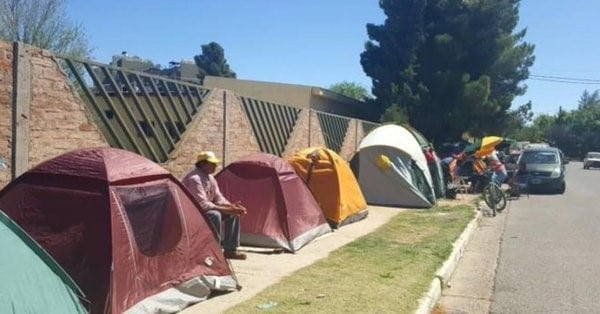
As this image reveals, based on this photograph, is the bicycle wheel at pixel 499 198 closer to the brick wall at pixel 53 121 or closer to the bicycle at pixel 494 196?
the bicycle at pixel 494 196

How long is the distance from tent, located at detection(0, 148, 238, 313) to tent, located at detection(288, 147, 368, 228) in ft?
18.9

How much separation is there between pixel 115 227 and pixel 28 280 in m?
1.59

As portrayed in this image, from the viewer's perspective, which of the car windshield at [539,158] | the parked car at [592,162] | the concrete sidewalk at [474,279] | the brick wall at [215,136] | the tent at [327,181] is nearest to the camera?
the concrete sidewalk at [474,279]

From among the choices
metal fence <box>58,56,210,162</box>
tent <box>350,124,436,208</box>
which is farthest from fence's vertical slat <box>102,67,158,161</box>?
tent <box>350,124,436,208</box>

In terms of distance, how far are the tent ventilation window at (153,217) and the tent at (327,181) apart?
596cm

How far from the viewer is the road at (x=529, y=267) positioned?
24.4ft

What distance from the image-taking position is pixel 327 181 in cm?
1238

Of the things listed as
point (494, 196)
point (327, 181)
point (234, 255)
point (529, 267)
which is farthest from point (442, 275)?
point (494, 196)

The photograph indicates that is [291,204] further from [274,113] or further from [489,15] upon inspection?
[489,15]

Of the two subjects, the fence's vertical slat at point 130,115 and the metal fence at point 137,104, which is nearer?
the metal fence at point 137,104

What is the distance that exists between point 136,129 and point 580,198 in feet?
58.5

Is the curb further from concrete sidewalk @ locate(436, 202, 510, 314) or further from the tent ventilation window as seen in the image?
the tent ventilation window

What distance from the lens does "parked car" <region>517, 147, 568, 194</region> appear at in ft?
77.8

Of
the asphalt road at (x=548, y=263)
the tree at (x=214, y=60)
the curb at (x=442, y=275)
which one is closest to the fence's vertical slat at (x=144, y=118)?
the curb at (x=442, y=275)
